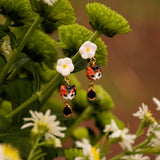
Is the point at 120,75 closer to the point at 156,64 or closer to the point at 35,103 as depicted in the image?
the point at 156,64

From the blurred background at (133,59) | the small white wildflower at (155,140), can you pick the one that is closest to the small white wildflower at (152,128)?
the small white wildflower at (155,140)

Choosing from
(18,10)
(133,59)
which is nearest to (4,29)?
(18,10)

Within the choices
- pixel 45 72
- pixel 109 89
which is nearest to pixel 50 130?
pixel 45 72

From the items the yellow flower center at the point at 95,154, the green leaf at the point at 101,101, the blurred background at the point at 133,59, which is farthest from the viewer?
the blurred background at the point at 133,59

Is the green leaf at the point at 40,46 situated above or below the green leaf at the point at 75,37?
above

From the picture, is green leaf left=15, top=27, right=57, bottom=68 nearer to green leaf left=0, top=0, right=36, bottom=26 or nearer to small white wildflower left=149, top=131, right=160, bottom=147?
green leaf left=0, top=0, right=36, bottom=26

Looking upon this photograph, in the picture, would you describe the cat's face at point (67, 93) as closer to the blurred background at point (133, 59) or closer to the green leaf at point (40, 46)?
the green leaf at point (40, 46)

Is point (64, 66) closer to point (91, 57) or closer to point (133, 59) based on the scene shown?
point (91, 57)
